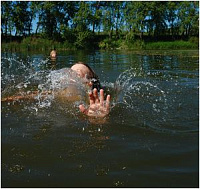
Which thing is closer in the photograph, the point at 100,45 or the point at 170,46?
the point at 170,46

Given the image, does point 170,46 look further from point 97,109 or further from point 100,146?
point 100,146

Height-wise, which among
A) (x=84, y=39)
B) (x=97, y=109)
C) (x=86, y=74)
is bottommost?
(x=97, y=109)

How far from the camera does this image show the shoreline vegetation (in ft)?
192

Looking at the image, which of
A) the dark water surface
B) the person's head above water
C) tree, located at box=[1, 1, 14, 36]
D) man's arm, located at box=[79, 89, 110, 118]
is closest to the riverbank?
tree, located at box=[1, 1, 14, 36]

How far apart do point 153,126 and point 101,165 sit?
1.60 m

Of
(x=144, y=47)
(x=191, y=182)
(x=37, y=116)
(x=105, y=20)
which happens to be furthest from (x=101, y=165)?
(x=105, y=20)

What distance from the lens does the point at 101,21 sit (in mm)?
65062

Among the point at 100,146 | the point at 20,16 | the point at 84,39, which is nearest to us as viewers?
the point at 100,146

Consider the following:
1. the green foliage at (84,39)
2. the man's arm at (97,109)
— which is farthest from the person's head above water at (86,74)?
the green foliage at (84,39)

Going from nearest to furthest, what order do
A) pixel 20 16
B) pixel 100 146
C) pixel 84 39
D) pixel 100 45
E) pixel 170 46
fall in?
pixel 100 146 → pixel 170 46 → pixel 100 45 → pixel 84 39 → pixel 20 16

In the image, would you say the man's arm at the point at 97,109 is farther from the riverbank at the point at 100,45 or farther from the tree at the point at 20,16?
the tree at the point at 20,16

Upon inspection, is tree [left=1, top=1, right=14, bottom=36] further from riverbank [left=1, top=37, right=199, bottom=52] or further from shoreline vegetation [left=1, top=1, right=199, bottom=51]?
riverbank [left=1, top=37, right=199, bottom=52]

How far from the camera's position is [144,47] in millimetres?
52656

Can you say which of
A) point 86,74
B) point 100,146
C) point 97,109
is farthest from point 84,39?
point 100,146
